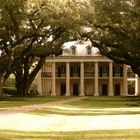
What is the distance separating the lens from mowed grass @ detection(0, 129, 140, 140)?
13797 millimetres

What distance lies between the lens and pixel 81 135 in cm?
1455

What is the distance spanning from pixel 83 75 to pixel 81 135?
230 feet

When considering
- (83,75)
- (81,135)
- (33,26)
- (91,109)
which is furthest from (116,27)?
(83,75)

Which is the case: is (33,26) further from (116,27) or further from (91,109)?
(91,109)

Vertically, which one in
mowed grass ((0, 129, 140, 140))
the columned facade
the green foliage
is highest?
the green foliage

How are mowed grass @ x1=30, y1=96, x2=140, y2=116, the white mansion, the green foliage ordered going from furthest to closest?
1. the white mansion
2. the green foliage
3. mowed grass @ x1=30, y1=96, x2=140, y2=116

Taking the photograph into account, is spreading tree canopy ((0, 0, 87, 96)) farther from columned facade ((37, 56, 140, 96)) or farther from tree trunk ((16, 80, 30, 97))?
columned facade ((37, 56, 140, 96))

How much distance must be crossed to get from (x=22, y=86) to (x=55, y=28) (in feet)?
40.1

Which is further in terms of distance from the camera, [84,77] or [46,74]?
[46,74]

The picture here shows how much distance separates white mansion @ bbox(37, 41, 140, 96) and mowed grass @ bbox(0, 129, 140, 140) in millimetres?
67776

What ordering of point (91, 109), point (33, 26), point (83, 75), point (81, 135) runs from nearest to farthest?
1. point (81, 135)
2. point (91, 109)
3. point (33, 26)
4. point (83, 75)

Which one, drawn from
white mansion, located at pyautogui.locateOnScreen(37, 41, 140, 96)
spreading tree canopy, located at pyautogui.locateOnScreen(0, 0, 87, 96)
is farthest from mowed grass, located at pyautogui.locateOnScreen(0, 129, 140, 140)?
white mansion, located at pyautogui.locateOnScreen(37, 41, 140, 96)

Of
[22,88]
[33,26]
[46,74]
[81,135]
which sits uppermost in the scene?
[33,26]

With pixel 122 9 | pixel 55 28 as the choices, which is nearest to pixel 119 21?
pixel 122 9
